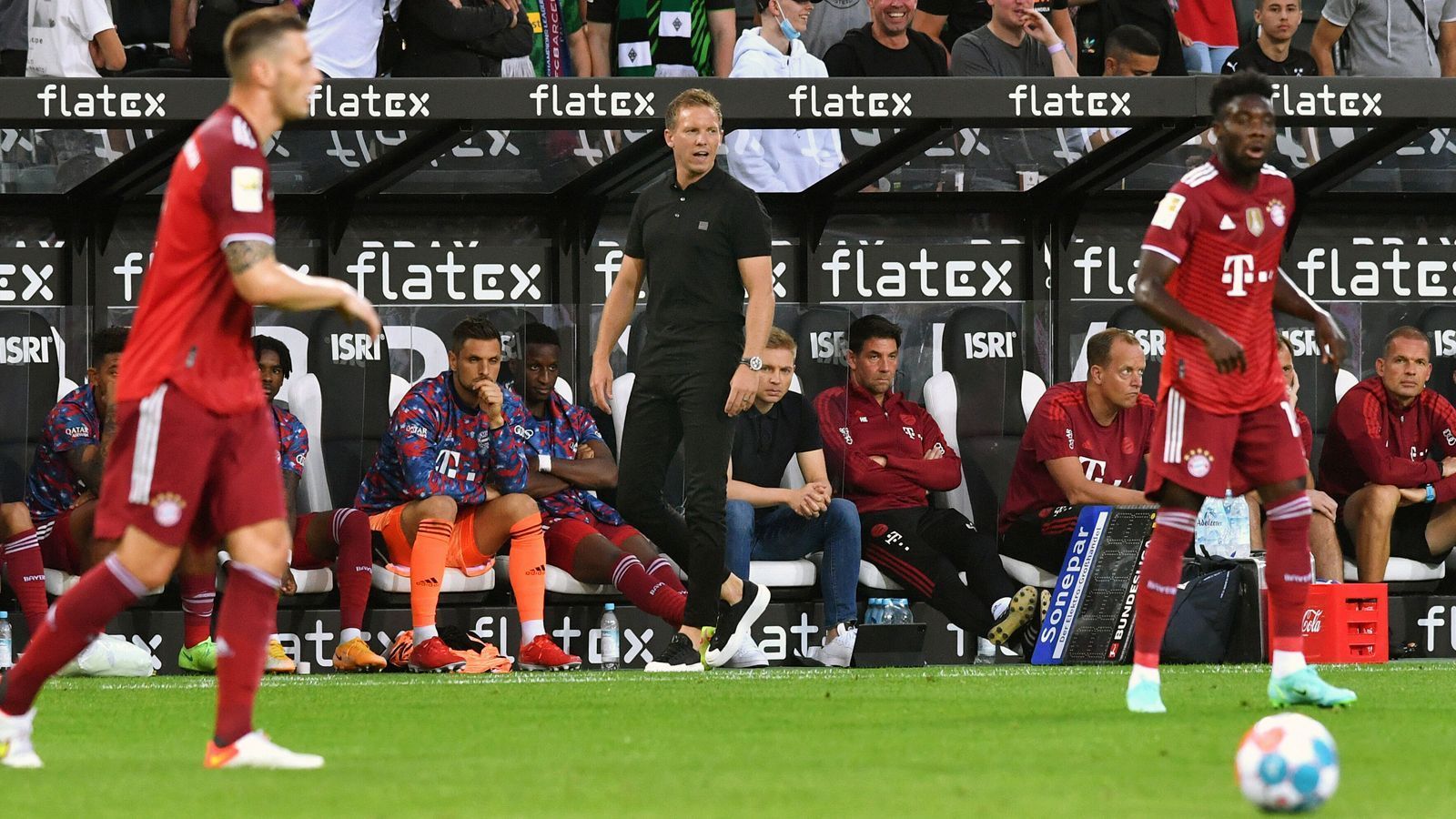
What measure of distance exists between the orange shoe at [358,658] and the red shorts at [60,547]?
1.19 m

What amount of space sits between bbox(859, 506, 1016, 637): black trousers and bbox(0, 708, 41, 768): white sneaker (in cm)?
555

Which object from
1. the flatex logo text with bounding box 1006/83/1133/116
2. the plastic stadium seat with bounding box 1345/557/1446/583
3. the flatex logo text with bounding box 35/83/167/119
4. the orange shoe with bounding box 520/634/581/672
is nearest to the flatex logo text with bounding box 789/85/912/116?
the flatex logo text with bounding box 1006/83/1133/116

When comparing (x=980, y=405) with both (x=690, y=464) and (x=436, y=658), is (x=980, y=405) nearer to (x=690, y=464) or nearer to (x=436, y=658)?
(x=690, y=464)

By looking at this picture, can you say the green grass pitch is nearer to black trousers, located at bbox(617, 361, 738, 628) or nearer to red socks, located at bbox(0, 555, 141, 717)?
red socks, located at bbox(0, 555, 141, 717)

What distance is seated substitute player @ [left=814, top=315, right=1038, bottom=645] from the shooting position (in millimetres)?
10031

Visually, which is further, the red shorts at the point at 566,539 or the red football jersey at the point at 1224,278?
the red shorts at the point at 566,539

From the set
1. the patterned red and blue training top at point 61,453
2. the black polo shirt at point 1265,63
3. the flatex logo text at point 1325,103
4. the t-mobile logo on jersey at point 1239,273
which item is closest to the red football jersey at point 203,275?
the t-mobile logo on jersey at point 1239,273

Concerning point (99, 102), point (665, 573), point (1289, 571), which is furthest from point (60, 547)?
point (1289, 571)

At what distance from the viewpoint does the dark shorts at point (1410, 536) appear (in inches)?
420

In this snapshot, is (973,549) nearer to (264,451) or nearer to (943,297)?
(943,297)

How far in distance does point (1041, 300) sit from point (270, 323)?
391 cm

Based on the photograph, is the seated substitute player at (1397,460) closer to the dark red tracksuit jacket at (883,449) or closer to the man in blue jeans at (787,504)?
the dark red tracksuit jacket at (883,449)

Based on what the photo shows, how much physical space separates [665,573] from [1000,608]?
1562 millimetres

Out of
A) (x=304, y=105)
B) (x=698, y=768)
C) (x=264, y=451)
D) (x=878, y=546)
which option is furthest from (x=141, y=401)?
(x=878, y=546)
